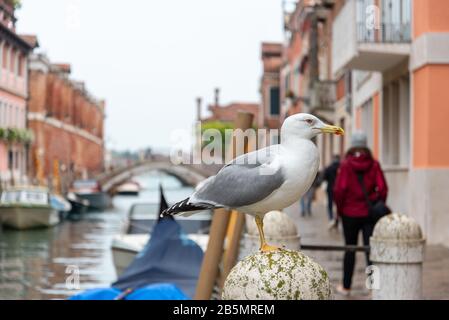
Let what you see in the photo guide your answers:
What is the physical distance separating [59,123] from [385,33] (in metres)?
43.3

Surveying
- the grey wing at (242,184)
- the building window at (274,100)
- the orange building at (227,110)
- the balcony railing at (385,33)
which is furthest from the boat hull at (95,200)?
the orange building at (227,110)

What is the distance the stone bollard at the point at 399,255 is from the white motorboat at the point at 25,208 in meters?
24.6

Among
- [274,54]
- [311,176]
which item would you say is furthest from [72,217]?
[311,176]

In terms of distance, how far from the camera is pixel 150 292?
693 centimetres

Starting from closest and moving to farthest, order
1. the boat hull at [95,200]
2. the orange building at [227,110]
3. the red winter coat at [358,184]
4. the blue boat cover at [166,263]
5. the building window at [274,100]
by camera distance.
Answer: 1. the red winter coat at [358,184]
2. the blue boat cover at [166,263]
3. the boat hull at [95,200]
4. the building window at [274,100]
5. the orange building at [227,110]

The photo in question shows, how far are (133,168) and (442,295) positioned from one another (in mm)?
56586

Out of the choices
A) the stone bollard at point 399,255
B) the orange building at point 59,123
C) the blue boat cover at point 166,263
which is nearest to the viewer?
the stone bollard at point 399,255

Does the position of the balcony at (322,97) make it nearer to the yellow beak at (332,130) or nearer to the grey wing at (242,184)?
the grey wing at (242,184)

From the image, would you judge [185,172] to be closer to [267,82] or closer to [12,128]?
[267,82]

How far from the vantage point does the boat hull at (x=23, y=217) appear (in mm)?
29312

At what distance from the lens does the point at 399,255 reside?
584cm

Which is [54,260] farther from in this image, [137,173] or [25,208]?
[137,173]

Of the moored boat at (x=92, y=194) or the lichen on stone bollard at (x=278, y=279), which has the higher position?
the lichen on stone bollard at (x=278, y=279)

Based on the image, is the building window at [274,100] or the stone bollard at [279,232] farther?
the building window at [274,100]
